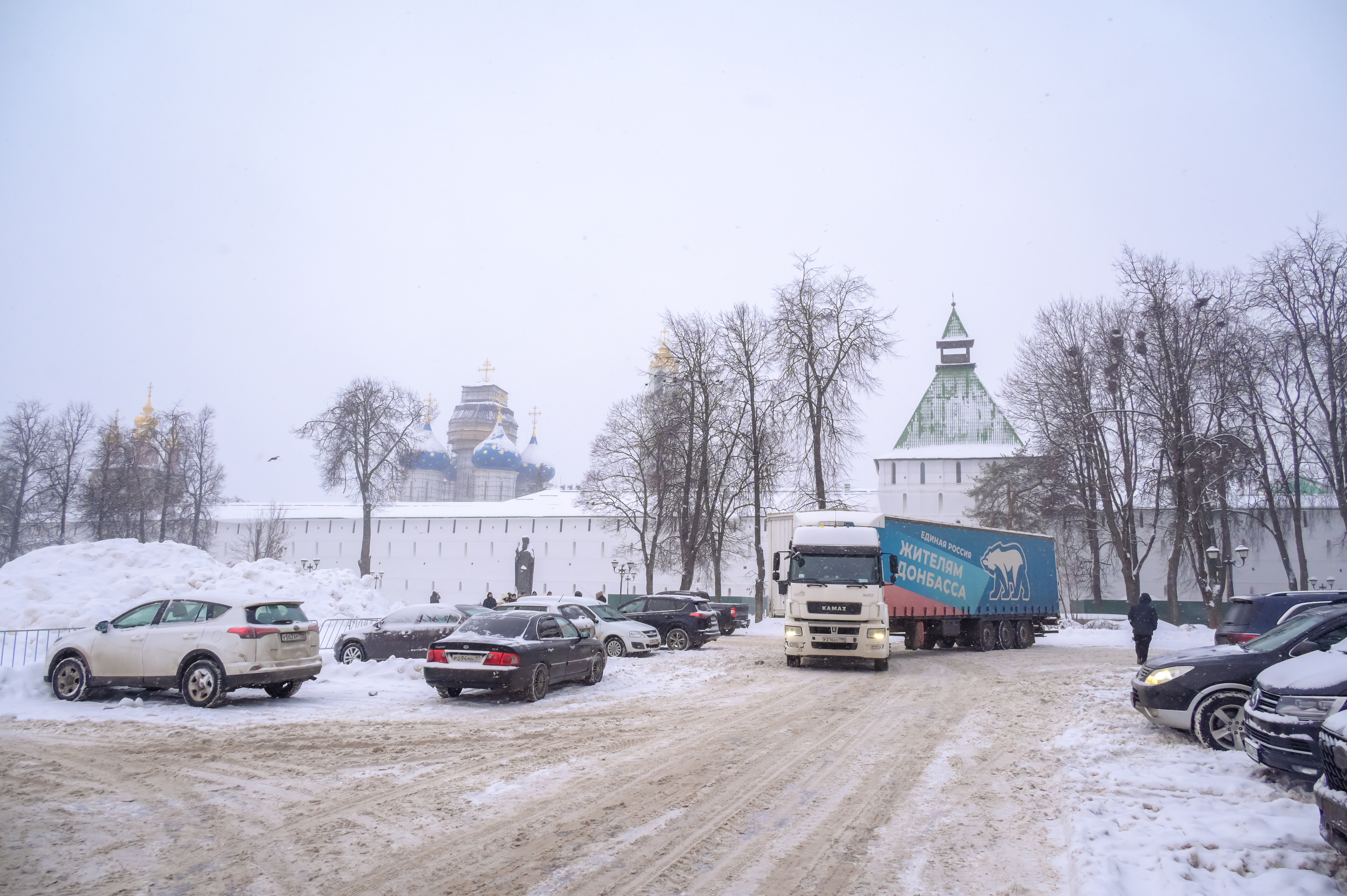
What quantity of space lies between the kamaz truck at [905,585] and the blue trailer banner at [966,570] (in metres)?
0.03

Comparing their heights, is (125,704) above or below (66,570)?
below

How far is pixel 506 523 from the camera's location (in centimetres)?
7238

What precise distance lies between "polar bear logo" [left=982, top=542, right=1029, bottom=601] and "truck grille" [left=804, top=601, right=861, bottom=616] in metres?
8.28

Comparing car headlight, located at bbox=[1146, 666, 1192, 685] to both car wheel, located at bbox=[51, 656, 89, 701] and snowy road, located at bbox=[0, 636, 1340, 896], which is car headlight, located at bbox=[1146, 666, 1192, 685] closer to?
snowy road, located at bbox=[0, 636, 1340, 896]

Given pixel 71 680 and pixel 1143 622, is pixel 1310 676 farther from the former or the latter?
pixel 71 680

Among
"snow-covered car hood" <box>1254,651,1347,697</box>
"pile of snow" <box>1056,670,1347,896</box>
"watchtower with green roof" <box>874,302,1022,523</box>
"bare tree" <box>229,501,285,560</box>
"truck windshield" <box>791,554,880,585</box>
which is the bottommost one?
"pile of snow" <box>1056,670,1347,896</box>

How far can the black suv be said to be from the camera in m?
24.3

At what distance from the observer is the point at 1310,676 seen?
654cm

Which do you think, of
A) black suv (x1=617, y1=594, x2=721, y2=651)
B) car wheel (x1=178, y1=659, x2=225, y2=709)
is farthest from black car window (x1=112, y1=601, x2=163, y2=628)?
black suv (x1=617, y1=594, x2=721, y2=651)

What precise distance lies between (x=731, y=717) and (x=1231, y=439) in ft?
89.0

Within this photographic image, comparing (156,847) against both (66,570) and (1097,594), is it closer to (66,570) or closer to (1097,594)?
(66,570)

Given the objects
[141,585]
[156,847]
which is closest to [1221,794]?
Result: [156,847]

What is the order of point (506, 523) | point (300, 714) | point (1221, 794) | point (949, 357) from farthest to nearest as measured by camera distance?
1. point (506, 523)
2. point (949, 357)
3. point (300, 714)
4. point (1221, 794)

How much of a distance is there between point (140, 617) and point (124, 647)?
1.41ft
